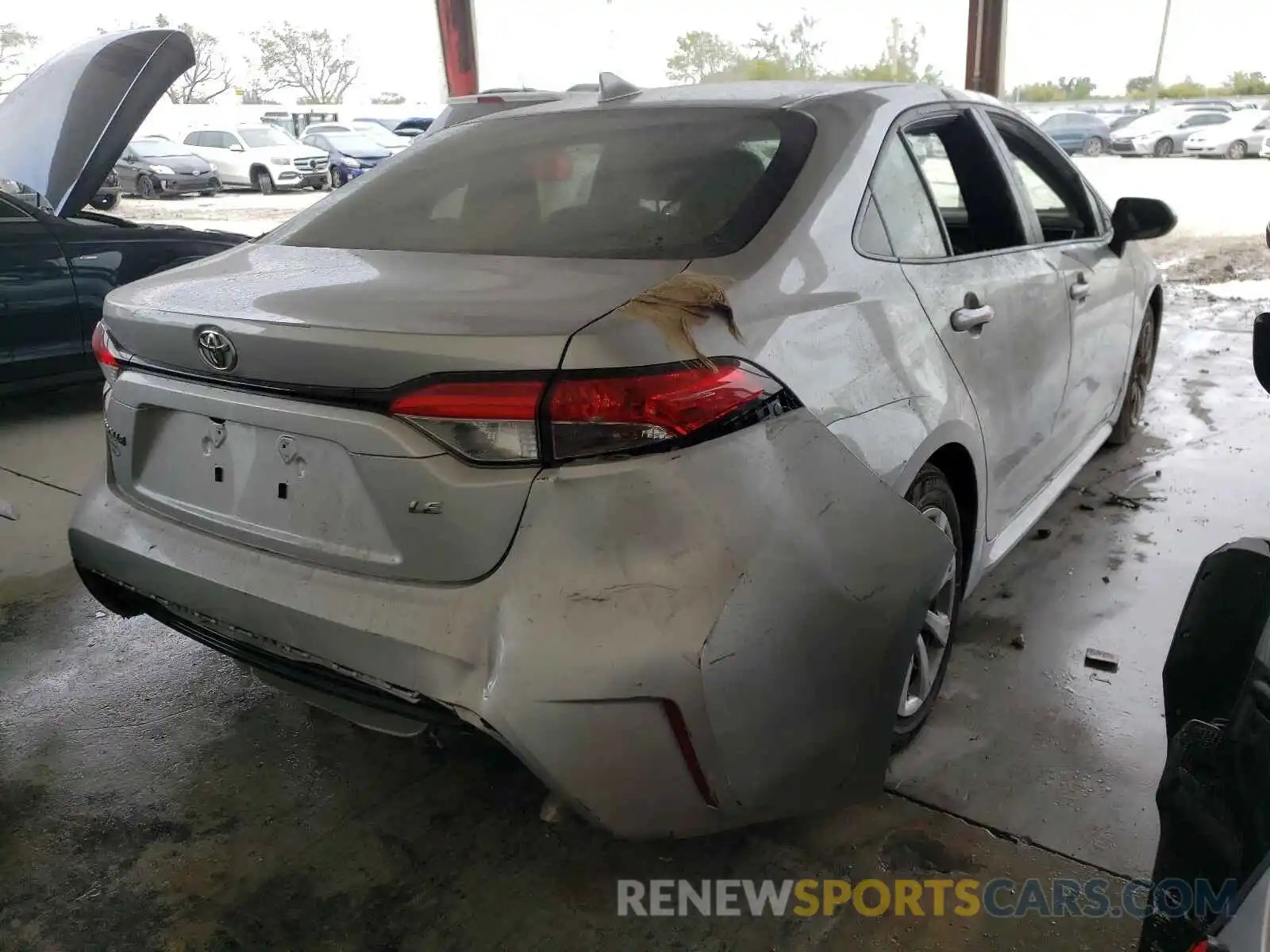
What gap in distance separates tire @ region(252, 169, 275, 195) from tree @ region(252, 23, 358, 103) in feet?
23.6

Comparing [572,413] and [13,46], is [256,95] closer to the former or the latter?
[13,46]

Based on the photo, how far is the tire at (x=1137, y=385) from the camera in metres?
3.89

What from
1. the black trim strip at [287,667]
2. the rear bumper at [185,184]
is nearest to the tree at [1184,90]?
the black trim strip at [287,667]

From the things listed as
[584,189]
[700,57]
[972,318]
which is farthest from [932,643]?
[700,57]

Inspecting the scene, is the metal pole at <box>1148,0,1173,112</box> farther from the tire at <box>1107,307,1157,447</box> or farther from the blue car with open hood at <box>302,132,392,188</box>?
the blue car with open hood at <box>302,132,392,188</box>

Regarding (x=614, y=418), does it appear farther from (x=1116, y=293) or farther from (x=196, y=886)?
(x=1116, y=293)

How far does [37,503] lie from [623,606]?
3.41 metres

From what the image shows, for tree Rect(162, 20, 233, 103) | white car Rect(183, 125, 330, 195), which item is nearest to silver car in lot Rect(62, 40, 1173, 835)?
white car Rect(183, 125, 330, 195)

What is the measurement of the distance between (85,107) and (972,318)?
499cm

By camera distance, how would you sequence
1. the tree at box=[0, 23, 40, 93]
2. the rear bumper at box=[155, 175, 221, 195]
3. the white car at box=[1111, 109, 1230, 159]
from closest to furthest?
the white car at box=[1111, 109, 1230, 159] < the rear bumper at box=[155, 175, 221, 195] < the tree at box=[0, 23, 40, 93]

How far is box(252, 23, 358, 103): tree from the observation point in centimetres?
2573

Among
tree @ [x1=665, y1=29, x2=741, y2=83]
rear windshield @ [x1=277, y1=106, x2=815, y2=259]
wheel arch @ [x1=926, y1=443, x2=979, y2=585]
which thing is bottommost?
wheel arch @ [x1=926, y1=443, x2=979, y2=585]

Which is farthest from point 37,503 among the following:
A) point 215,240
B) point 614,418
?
point 614,418

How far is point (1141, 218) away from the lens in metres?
3.18
